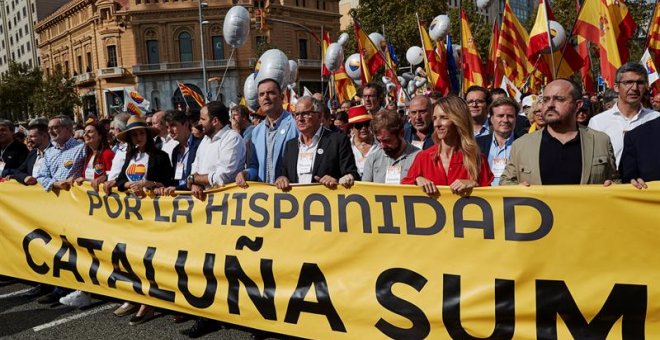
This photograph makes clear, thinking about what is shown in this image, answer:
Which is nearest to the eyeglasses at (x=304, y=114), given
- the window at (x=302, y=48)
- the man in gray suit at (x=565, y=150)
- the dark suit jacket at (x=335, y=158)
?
the dark suit jacket at (x=335, y=158)

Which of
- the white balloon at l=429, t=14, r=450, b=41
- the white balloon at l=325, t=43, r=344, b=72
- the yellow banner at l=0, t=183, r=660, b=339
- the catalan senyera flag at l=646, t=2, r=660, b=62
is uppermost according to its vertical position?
the white balloon at l=429, t=14, r=450, b=41

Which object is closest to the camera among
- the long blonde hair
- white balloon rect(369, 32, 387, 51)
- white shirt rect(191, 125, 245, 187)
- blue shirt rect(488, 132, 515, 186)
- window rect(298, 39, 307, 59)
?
the long blonde hair

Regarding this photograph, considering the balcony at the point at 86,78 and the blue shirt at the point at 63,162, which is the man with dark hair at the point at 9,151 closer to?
the blue shirt at the point at 63,162

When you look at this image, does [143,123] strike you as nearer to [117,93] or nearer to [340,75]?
[340,75]

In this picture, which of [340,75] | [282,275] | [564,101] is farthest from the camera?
[340,75]

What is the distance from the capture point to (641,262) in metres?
2.97

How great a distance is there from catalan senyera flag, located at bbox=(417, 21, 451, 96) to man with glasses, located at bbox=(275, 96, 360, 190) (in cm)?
842

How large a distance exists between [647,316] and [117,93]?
6647 cm

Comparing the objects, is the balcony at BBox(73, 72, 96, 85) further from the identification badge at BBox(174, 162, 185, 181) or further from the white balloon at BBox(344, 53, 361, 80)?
the identification badge at BBox(174, 162, 185, 181)

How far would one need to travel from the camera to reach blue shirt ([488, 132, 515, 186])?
444 cm

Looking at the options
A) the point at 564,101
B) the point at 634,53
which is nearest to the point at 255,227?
the point at 564,101

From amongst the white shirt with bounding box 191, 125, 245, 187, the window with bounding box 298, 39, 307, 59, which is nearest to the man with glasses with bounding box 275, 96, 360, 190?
the white shirt with bounding box 191, 125, 245, 187

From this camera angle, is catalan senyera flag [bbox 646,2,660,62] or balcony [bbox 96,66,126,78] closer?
catalan senyera flag [bbox 646,2,660,62]

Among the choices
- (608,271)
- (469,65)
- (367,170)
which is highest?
(469,65)
